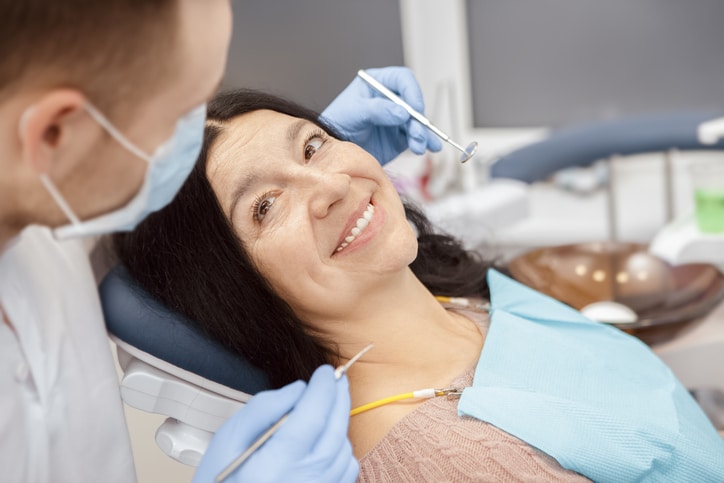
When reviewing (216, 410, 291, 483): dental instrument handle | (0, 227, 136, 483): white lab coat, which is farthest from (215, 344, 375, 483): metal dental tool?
(0, 227, 136, 483): white lab coat

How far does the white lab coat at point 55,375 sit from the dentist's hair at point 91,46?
27 centimetres

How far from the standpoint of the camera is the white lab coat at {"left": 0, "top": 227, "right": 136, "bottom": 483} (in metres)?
1.01

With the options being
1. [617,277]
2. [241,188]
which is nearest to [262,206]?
[241,188]

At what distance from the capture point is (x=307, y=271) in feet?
4.16

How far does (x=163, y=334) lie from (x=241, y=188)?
261 mm

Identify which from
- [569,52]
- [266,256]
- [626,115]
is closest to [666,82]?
[626,115]

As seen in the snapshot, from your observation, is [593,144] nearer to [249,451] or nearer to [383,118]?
[383,118]

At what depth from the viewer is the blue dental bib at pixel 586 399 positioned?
1.21 metres

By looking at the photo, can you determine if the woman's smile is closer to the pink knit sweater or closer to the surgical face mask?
the pink knit sweater

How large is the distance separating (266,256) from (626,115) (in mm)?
1900

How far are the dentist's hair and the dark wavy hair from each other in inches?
21.3

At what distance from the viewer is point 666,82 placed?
272 cm

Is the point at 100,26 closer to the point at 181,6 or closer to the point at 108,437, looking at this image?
the point at 181,6

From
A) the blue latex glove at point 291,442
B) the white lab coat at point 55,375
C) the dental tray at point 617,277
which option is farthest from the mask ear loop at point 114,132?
the dental tray at point 617,277
